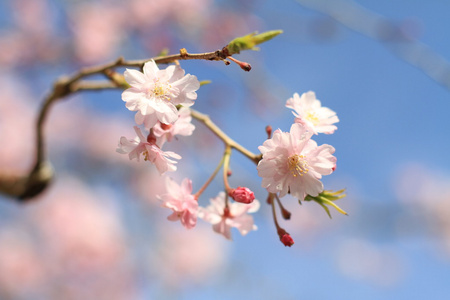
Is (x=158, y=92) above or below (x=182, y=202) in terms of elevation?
above

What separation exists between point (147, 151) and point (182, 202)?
0.23 m

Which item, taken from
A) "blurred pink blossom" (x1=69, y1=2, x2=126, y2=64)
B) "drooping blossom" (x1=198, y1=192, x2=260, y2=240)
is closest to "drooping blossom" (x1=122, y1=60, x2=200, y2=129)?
"drooping blossom" (x1=198, y1=192, x2=260, y2=240)

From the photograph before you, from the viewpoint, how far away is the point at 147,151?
3.54 ft

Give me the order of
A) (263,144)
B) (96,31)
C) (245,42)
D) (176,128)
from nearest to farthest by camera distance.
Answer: (245,42) → (263,144) → (176,128) → (96,31)

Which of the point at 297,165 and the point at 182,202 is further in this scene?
the point at 182,202

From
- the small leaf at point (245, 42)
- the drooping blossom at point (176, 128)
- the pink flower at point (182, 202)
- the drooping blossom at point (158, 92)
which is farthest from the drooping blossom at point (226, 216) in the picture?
the small leaf at point (245, 42)

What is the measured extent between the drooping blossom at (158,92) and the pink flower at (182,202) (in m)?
0.28

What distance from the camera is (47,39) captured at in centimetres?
691

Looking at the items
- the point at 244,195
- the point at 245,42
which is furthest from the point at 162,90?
the point at 244,195

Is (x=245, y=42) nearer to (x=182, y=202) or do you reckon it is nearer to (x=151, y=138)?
(x=151, y=138)

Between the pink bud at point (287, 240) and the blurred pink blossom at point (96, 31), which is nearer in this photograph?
Result: the pink bud at point (287, 240)

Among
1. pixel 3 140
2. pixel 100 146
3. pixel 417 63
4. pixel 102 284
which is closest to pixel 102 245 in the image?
pixel 102 284

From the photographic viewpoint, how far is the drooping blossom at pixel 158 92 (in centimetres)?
100

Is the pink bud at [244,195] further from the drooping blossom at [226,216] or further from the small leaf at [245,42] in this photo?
the small leaf at [245,42]
